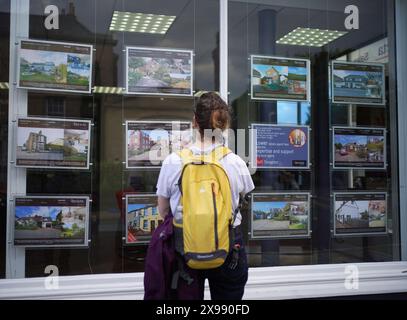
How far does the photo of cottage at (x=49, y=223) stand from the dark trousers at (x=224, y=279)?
1.98m

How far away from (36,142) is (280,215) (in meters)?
2.49

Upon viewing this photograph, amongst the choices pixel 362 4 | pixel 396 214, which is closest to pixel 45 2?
pixel 362 4

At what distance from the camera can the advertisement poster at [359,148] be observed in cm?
473

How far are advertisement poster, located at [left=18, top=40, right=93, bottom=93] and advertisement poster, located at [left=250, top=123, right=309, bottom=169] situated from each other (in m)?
1.74

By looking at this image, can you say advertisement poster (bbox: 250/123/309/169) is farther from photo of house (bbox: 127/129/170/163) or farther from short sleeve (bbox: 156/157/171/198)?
short sleeve (bbox: 156/157/171/198)

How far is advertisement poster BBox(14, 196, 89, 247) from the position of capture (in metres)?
3.90

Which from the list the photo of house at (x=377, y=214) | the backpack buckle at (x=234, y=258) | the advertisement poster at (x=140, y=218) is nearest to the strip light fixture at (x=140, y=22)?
the advertisement poster at (x=140, y=218)

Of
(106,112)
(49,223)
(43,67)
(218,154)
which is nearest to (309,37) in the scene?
(106,112)

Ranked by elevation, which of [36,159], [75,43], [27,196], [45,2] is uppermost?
[45,2]

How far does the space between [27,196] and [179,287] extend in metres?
2.17

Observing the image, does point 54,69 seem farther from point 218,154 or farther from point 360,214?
point 360,214

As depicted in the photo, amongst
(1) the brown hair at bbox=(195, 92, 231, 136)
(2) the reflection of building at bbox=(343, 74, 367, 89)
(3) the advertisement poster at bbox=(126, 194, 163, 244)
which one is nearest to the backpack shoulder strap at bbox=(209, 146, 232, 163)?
(1) the brown hair at bbox=(195, 92, 231, 136)

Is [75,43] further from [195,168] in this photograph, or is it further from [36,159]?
[195,168]

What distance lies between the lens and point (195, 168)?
2.29 metres
